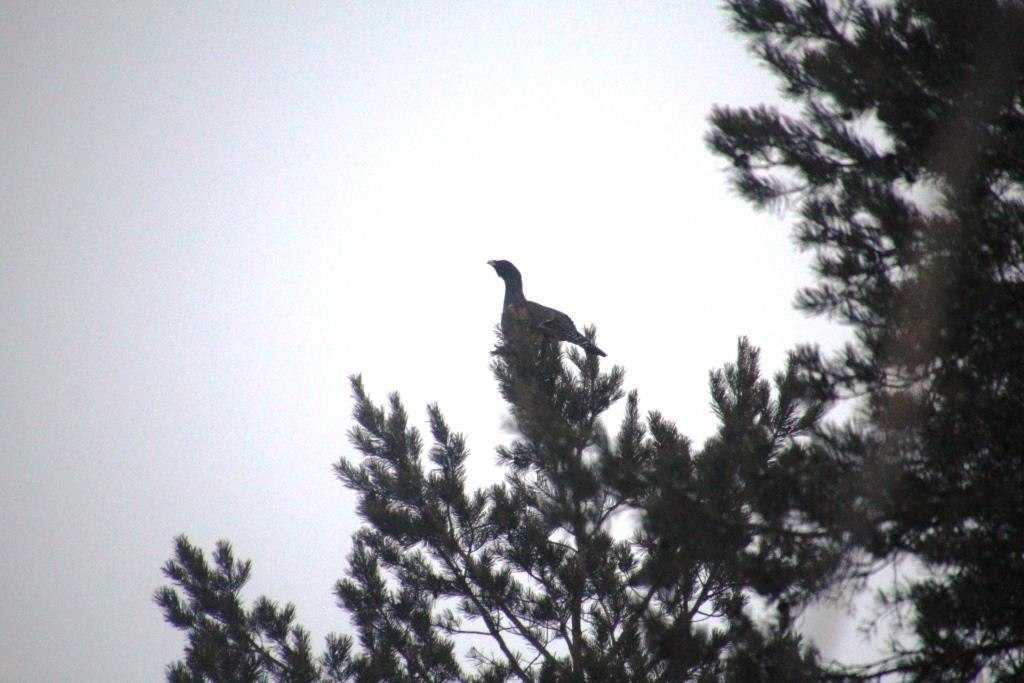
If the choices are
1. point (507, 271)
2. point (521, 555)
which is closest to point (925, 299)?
point (521, 555)

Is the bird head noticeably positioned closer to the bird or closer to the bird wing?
the bird

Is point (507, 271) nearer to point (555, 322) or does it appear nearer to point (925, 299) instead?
point (555, 322)

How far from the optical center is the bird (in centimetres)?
568

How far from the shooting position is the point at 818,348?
3.14 metres

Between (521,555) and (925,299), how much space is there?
3063 millimetres

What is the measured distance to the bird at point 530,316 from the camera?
5.68m

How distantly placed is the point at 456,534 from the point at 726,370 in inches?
80.6

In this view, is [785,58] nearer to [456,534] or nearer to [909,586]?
[909,586]

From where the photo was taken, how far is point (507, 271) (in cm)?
963

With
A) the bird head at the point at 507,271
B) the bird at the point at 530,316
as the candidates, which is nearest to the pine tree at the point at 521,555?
the bird at the point at 530,316

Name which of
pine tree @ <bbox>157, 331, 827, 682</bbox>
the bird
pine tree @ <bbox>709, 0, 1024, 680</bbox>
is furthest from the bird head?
pine tree @ <bbox>709, 0, 1024, 680</bbox>

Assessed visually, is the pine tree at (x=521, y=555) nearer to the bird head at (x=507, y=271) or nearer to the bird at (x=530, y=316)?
the bird at (x=530, y=316)

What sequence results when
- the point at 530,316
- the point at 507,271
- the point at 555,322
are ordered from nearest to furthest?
1. the point at 530,316
2. the point at 555,322
3. the point at 507,271

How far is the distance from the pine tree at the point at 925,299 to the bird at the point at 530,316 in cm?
210
